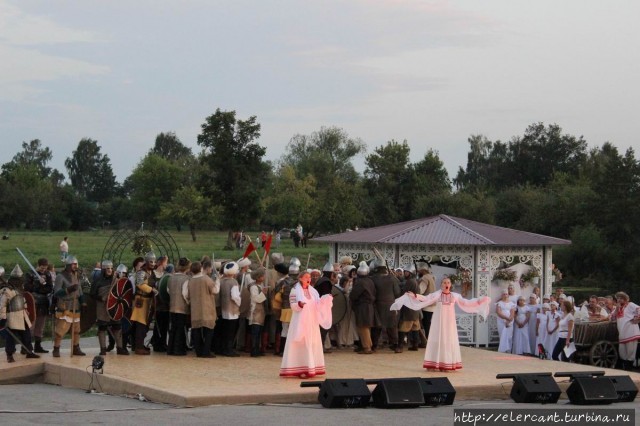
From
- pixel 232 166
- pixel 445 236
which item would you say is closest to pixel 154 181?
pixel 232 166

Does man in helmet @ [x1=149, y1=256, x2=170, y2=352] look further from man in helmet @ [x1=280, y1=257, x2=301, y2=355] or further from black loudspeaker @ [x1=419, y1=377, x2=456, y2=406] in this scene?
black loudspeaker @ [x1=419, y1=377, x2=456, y2=406]

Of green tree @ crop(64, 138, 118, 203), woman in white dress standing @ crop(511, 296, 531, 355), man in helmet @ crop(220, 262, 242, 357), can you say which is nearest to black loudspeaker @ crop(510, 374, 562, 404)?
man in helmet @ crop(220, 262, 242, 357)

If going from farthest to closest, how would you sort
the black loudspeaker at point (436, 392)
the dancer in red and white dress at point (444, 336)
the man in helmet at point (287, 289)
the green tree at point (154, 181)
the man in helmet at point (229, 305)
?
the green tree at point (154, 181) < the man in helmet at point (229, 305) < the man in helmet at point (287, 289) < the dancer in red and white dress at point (444, 336) < the black loudspeaker at point (436, 392)

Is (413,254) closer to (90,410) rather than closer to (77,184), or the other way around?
(90,410)

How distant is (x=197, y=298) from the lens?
18.0 m

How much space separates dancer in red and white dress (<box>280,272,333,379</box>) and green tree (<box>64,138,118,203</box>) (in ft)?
402

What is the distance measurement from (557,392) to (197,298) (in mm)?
6377

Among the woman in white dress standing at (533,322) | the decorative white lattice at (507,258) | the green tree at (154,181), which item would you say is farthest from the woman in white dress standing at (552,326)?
the green tree at (154,181)

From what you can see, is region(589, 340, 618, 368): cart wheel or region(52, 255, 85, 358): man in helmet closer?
region(52, 255, 85, 358): man in helmet

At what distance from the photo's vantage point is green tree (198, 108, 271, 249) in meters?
65.0

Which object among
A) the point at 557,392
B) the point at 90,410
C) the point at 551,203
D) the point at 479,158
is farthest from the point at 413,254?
the point at 479,158

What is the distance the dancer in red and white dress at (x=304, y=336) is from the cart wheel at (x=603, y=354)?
6.95m

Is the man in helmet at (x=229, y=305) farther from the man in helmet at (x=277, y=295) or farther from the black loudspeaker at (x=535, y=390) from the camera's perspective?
the black loudspeaker at (x=535, y=390)

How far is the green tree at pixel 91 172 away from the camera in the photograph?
137 metres
